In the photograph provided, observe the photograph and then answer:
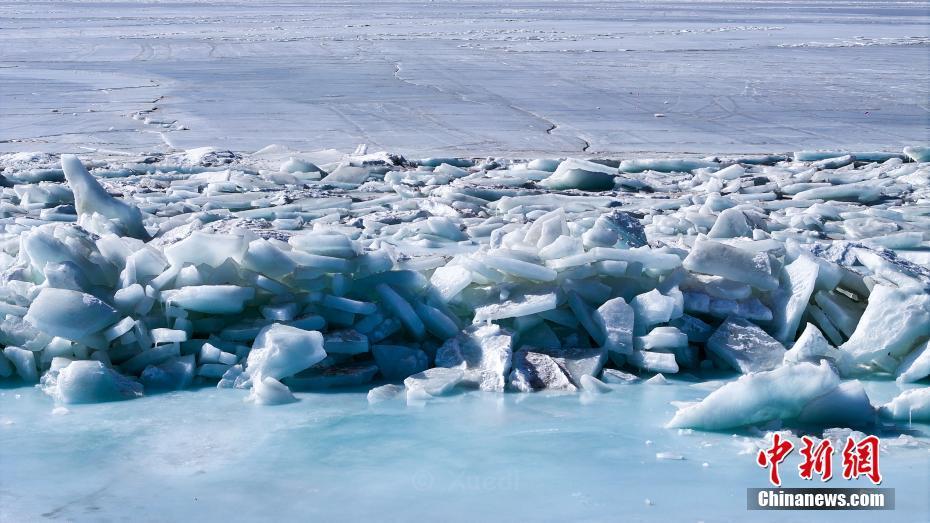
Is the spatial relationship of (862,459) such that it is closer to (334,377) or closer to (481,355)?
(481,355)

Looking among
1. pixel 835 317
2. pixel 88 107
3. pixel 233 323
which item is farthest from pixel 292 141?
pixel 835 317

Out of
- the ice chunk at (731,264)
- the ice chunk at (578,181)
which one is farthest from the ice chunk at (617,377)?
the ice chunk at (578,181)

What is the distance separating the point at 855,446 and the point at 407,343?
50.2 inches

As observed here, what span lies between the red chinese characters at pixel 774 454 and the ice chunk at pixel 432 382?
2.76 ft

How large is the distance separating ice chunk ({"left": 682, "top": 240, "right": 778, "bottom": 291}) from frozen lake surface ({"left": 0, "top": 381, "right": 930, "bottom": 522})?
492mm

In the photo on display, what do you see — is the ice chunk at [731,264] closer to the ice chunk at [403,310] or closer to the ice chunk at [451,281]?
the ice chunk at [451,281]

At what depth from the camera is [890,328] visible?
122 inches

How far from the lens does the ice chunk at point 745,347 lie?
3.07m

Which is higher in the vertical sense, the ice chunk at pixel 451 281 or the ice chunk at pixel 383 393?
the ice chunk at pixel 451 281

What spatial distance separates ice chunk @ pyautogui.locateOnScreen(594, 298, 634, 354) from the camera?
3.09 metres

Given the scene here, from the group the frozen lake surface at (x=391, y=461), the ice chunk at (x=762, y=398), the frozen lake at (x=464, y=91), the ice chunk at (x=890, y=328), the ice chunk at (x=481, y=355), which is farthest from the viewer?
the frozen lake at (x=464, y=91)

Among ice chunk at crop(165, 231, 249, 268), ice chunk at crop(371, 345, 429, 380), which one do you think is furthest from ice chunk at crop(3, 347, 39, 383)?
ice chunk at crop(371, 345, 429, 380)

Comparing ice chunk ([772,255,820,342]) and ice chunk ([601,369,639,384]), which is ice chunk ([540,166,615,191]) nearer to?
ice chunk ([772,255,820,342])

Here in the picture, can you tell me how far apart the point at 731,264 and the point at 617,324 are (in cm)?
47
